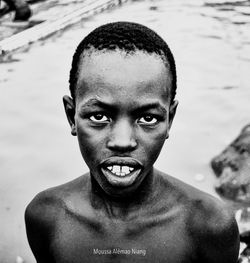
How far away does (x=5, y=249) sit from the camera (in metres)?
2.99

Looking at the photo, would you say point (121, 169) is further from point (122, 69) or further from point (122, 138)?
point (122, 69)

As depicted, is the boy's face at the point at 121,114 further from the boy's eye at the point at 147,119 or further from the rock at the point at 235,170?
the rock at the point at 235,170

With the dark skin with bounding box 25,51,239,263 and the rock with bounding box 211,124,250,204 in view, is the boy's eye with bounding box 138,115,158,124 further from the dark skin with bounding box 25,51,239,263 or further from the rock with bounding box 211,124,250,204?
the rock with bounding box 211,124,250,204

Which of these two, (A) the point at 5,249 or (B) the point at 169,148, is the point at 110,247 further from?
(B) the point at 169,148

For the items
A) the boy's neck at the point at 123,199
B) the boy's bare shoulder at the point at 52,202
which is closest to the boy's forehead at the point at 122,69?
the boy's neck at the point at 123,199

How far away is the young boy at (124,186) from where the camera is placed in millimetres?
1606

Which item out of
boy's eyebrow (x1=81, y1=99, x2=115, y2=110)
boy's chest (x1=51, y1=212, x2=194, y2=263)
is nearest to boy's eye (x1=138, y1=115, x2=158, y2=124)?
boy's eyebrow (x1=81, y1=99, x2=115, y2=110)

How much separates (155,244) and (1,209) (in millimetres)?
1690

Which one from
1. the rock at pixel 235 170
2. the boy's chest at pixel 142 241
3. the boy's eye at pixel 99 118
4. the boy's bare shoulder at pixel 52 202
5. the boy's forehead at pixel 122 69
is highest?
the boy's forehead at pixel 122 69

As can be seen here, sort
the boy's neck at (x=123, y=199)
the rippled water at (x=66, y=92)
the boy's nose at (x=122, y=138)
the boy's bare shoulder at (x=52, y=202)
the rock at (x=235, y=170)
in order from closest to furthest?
1. the boy's nose at (x=122, y=138)
2. the boy's neck at (x=123, y=199)
3. the boy's bare shoulder at (x=52, y=202)
4. the rock at (x=235, y=170)
5. the rippled water at (x=66, y=92)

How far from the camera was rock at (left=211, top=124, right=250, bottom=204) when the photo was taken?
3.29m

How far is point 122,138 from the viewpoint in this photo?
1.55 m

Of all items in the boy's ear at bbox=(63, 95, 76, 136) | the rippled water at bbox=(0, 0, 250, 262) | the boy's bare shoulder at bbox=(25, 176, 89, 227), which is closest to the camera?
the boy's ear at bbox=(63, 95, 76, 136)

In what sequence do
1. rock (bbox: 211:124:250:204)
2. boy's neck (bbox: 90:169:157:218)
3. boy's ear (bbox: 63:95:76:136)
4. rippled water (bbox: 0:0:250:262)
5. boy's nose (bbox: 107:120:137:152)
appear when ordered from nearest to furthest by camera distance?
boy's nose (bbox: 107:120:137:152) → boy's ear (bbox: 63:95:76:136) → boy's neck (bbox: 90:169:157:218) → rock (bbox: 211:124:250:204) → rippled water (bbox: 0:0:250:262)
